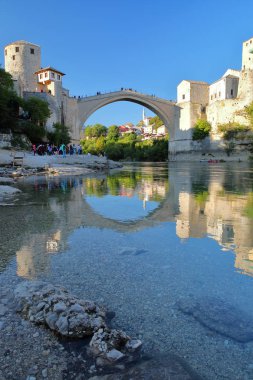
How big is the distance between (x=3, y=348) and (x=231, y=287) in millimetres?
1557

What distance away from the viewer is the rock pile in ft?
4.96

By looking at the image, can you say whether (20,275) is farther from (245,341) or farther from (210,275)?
(245,341)

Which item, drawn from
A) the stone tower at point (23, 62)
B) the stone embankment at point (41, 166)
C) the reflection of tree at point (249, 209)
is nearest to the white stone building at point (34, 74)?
the stone tower at point (23, 62)

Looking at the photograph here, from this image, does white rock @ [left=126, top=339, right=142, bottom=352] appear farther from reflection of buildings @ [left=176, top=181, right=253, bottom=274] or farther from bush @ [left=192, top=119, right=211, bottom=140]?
bush @ [left=192, top=119, right=211, bottom=140]

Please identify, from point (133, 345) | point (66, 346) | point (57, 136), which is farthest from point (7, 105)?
Result: point (133, 345)

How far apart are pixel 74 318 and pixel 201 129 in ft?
153

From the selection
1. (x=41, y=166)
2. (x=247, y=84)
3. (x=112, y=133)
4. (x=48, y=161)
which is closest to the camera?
(x=41, y=166)

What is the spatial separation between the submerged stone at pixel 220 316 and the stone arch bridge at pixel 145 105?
1697 inches

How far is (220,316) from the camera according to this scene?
1865 mm

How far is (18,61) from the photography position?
3844cm

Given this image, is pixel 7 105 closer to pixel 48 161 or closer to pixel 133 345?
pixel 48 161

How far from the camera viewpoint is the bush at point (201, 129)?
4562 cm

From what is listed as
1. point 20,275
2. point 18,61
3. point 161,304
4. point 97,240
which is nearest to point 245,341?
point 161,304

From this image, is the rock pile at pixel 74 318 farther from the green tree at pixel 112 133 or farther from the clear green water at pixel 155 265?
the green tree at pixel 112 133
